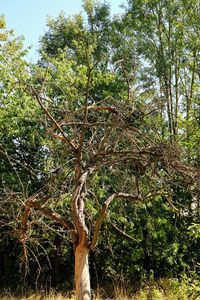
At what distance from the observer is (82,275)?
3.83m

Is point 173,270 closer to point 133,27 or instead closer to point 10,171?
point 10,171

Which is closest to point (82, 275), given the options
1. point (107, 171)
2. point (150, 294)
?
point (107, 171)

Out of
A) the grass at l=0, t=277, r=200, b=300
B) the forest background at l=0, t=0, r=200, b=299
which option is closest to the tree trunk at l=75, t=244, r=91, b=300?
the forest background at l=0, t=0, r=200, b=299

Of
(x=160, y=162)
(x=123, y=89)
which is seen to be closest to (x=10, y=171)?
(x=123, y=89)

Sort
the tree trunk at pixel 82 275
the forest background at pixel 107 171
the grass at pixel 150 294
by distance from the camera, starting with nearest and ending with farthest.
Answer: the tree trunk at pixel 82 275 → the grass at pixel 150 294 → the forest background at pixel 107 171

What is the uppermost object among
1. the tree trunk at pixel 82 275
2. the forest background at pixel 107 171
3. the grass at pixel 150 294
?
the forest background at pixel 107 171

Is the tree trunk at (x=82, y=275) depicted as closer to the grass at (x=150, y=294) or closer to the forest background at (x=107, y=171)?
the forest background at (x=107, y=171)

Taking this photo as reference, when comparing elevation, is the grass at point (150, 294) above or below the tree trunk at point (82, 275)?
below

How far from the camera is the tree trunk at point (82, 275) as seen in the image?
3787 mm

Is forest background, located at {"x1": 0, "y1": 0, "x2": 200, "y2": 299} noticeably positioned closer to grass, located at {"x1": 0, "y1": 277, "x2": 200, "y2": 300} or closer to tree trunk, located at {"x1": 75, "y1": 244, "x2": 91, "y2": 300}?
grass, located at {"x1": 0, "y1": 277, "x2": 200, "y2": 300}

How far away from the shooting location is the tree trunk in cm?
379

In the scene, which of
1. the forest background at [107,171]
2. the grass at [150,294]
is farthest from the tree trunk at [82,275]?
the grass at [150,294]

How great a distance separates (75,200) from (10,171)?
285 inches

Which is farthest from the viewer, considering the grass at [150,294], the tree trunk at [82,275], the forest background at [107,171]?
the forest background at [107,171]
